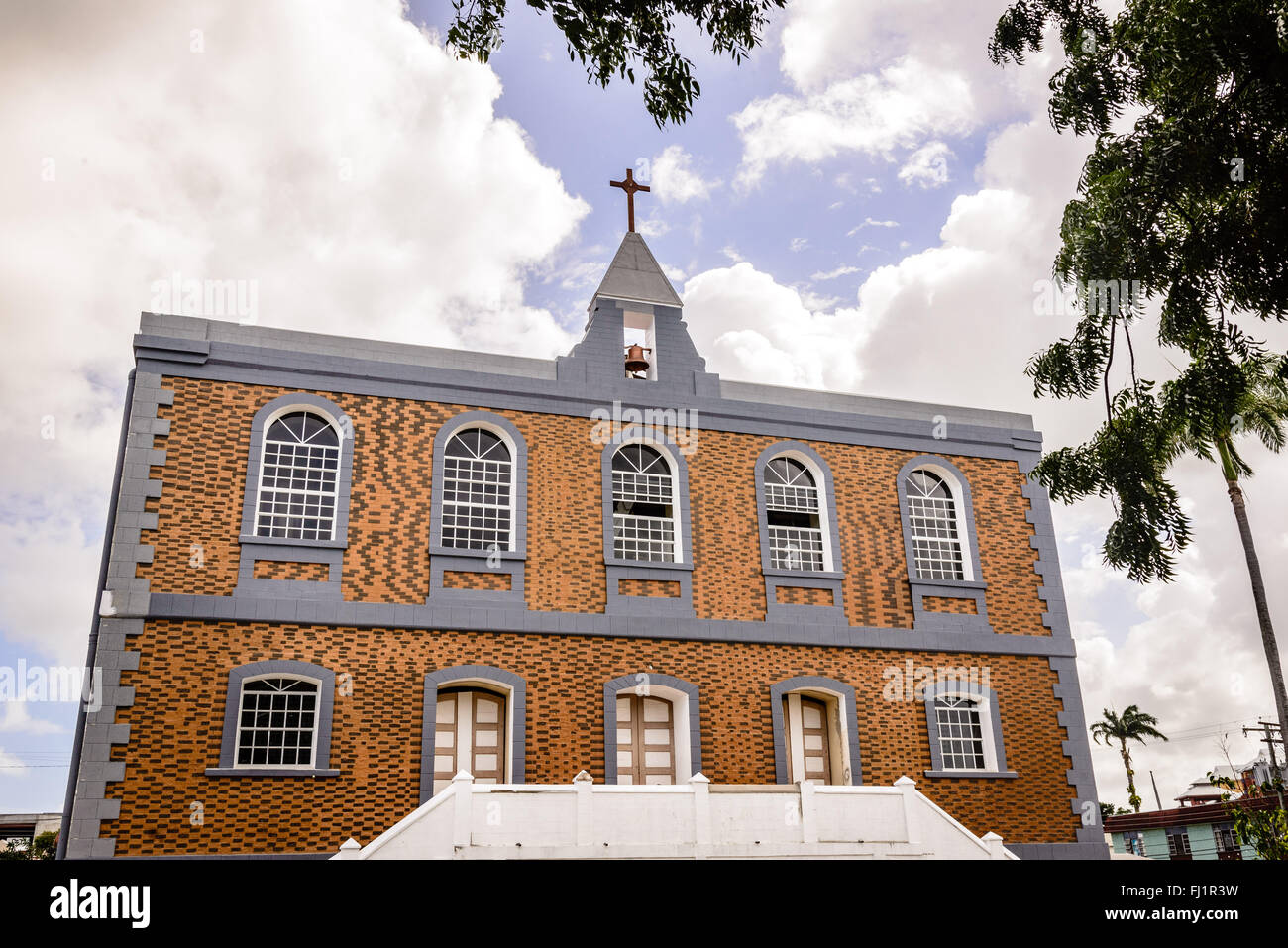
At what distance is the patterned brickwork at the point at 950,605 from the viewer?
19.1 metres

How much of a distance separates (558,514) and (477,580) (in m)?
1.79

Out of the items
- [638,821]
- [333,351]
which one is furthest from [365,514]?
[638,821]

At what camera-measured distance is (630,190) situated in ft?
66.2

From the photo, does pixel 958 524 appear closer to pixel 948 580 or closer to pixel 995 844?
pixel 948 580

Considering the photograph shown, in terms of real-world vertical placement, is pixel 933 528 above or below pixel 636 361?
below

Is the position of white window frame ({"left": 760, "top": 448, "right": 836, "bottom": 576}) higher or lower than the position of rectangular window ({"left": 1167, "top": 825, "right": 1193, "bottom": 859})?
higher

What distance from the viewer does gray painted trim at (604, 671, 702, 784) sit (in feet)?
53.6

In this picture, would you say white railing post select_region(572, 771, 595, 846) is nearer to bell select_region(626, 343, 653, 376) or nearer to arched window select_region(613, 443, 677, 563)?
arched window select_region(613, 443, 677, 563)

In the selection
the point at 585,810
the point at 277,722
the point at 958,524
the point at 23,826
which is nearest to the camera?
the point at 585,810

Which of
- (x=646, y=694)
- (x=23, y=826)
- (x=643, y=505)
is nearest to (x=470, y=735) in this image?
(x=646, y=694)

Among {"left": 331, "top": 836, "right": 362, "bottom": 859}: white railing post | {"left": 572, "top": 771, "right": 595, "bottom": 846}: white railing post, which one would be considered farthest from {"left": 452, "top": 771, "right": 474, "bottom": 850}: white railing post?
{"left": 572, "top": 771, "right": 595, "bottom": 846}: white railing post

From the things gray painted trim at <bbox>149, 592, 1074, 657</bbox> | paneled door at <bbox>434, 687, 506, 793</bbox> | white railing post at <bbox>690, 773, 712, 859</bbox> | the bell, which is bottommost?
white railing post at <bbox>690, 773, 712, 859</bbox>

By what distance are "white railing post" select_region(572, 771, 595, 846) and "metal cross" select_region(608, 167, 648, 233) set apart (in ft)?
35.4

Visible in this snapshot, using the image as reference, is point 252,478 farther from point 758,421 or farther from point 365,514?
point 758,421
